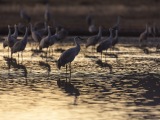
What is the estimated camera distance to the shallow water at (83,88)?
14203 mm

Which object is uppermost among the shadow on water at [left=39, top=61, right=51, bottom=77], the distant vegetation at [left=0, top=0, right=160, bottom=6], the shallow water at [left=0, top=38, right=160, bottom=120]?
the distant vegetation at [left=0, top=0, right=160, bottom=6]

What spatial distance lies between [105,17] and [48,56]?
18.8 m

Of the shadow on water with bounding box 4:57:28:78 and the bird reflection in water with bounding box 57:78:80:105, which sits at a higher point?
the shadow on water with bounding box 4:57:28:78

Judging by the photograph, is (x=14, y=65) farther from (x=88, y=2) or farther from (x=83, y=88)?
(x=88, y=2)

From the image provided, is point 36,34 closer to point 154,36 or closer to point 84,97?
point 154,36

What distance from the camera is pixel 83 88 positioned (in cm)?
1745

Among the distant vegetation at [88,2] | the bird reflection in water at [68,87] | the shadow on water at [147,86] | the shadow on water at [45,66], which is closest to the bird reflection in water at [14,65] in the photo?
the shadow on water at [45,66]

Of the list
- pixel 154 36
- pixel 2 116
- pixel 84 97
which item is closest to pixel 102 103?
pixel 84 97

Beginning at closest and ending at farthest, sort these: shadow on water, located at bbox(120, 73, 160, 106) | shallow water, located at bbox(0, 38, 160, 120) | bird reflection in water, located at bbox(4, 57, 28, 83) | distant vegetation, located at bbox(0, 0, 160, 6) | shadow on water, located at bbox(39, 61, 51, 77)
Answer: shallow water, located at bbox(0, 38, 160, 120), shadow on water, located at bbox(120, 73, 160, 106), bird reflection in water, located at bbox(4, 57, 28, 83), shadow on water, located at bbox(39, 61, 51, 77), distant vegetation, located at bbox(0, 0, 160, 6)

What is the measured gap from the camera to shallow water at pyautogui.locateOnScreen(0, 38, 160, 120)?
1420cm

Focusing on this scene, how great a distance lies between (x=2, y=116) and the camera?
45.1 ft

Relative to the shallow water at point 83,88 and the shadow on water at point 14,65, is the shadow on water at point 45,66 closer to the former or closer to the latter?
the shallow water at point 83,88

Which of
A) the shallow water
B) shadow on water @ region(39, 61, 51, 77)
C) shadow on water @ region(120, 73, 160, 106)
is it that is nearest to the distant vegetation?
the shallow water

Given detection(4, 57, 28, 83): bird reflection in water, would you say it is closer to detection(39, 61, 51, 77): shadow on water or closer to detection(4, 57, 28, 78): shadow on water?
detection(4, 57, 28, 78): shadow on water
